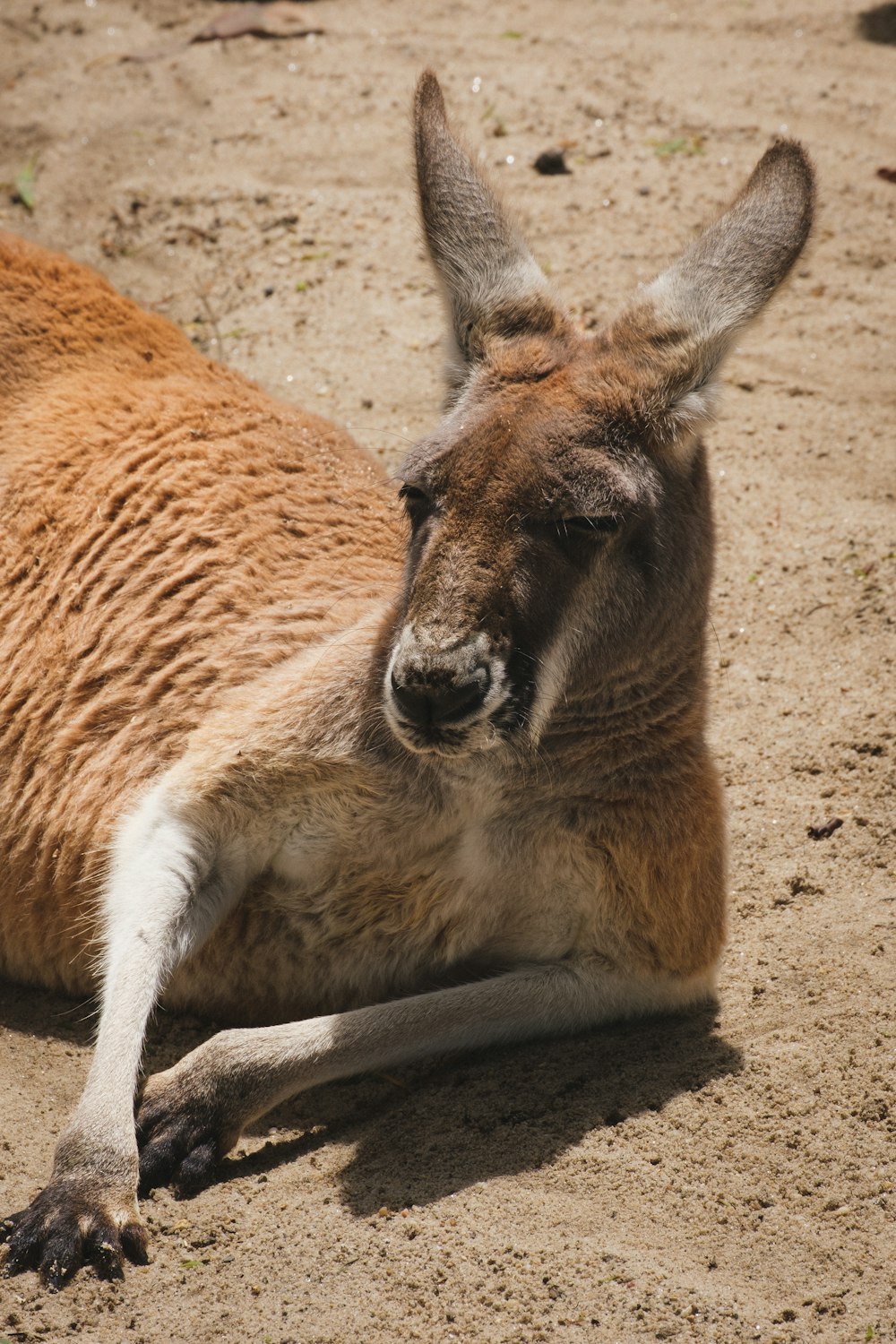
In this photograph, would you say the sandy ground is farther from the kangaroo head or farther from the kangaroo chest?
the kangaroo head

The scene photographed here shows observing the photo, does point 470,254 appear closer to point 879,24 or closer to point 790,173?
point 790,173

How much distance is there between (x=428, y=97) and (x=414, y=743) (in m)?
1.82

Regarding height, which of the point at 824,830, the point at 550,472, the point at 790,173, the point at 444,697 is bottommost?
the point at 824,830

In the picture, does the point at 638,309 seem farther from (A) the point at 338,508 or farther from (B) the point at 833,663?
(B) the point at 833,663

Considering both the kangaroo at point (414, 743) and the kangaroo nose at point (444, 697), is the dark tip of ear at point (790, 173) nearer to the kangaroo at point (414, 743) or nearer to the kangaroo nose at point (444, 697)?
the kangaroo at point (414, 743)

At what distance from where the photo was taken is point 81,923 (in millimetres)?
3938

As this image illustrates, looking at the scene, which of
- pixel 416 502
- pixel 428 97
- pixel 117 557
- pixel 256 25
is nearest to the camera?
pixel 416 502

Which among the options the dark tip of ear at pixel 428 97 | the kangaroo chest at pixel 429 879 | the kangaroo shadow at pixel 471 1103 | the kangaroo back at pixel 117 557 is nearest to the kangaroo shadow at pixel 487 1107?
the kangaroo shadow at pixel 471 1103

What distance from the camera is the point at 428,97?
381 centimetres

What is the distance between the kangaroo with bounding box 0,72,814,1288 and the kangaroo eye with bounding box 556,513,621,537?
→ 0.04 ft

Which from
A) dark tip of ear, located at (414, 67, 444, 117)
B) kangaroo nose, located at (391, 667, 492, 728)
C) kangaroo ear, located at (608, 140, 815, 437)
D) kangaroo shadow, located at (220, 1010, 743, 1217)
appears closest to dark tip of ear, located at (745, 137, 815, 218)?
kangaroo ear, located at (608, 140, 815, 437)

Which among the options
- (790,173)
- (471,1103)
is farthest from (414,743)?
(790,173)

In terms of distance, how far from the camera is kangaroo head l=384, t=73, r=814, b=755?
10.4 feet

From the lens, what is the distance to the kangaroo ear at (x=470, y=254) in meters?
3.64
